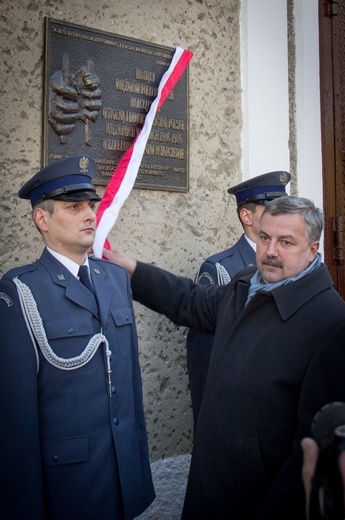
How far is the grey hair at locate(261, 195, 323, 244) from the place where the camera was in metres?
2.22

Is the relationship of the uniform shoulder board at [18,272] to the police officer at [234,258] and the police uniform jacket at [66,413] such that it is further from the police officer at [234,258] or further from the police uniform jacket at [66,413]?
the police officer at [234,258]

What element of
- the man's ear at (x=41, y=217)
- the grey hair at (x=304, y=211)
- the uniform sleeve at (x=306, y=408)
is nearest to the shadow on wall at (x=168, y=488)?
the uniform sleeve at (x=306, y=408)

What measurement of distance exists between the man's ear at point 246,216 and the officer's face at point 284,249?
1067 mm

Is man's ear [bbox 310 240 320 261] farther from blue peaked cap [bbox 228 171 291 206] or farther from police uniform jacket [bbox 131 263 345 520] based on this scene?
blue peaked cap [bbox 228 171 291 206]

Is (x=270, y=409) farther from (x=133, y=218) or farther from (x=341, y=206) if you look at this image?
(x=341, y=206)

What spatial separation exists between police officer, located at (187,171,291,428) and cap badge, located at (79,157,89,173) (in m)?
1.01

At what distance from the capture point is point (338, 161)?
431 cm

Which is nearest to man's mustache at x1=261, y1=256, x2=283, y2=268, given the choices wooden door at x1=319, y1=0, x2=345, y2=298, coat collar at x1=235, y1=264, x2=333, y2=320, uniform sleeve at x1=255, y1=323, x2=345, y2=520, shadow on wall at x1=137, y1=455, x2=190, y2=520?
coat collar at x1=235, y1=264, x2=333, y2=320

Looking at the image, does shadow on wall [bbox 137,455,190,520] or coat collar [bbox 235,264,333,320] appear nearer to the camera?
coat collar [bbox 235,264,333,320]

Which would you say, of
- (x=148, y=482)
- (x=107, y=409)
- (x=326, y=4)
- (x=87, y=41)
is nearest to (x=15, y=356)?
(x=107, y=409)

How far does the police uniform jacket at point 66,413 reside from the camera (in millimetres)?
2006

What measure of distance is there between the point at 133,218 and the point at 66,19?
3.34ft

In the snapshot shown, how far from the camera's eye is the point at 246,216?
131 inches

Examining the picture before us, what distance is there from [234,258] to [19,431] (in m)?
1.60
